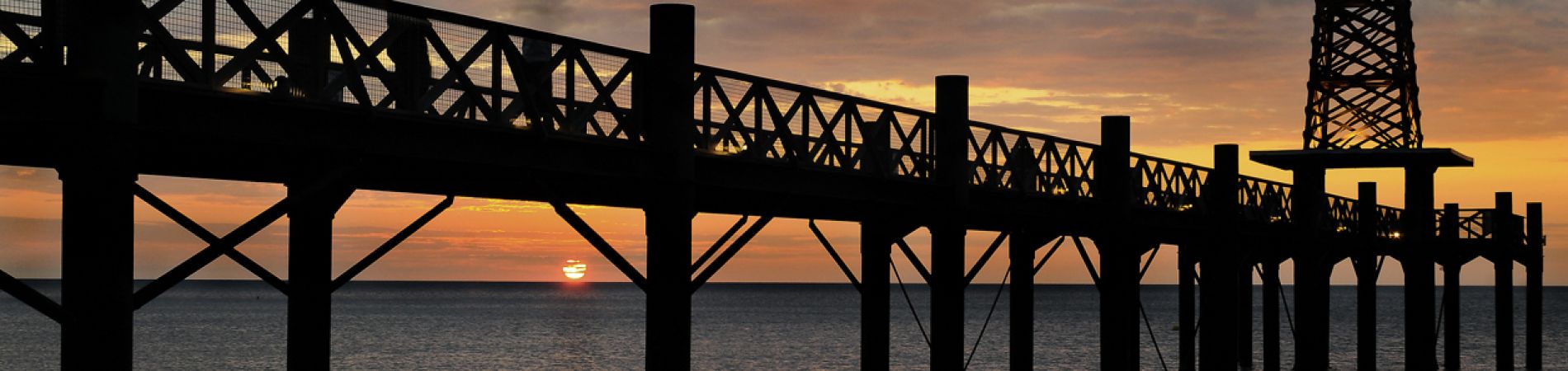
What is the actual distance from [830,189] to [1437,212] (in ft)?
111

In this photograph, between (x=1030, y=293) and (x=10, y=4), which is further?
(x=1030, y=293)

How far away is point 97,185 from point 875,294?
13.4 m

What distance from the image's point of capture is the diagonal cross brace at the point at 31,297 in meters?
12.7

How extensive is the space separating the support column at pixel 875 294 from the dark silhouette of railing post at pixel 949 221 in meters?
0.64

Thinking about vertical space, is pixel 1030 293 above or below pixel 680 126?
below

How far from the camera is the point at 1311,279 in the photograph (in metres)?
43.4

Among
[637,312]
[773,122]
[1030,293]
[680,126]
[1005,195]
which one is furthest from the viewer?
[637,312]

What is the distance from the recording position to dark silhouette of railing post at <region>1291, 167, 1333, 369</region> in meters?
41.8

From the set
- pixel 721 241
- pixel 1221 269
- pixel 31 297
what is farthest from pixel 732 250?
pixel 1221 269

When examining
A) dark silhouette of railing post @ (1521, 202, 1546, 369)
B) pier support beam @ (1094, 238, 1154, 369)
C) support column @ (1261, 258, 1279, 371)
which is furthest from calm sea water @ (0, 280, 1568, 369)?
pier support beam @ (1094, 238, 1154, 369)

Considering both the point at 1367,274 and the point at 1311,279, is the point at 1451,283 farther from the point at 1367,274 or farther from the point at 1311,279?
the point at 1311,279

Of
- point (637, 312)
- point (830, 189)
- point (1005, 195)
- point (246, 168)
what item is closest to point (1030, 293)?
point (1005, 195)

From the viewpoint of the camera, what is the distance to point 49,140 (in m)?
13.1

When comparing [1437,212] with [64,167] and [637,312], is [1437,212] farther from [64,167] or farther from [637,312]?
[637,312]
